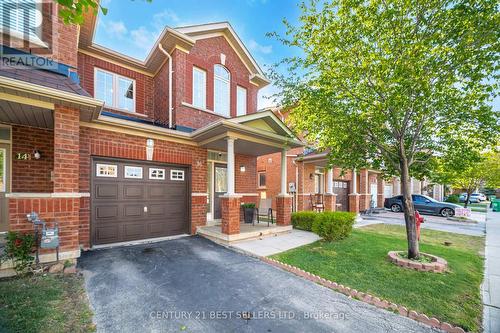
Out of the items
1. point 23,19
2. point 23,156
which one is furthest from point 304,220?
point 23,19

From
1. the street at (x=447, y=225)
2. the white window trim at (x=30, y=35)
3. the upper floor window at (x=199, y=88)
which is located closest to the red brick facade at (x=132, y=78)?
the upper floor window at (x=199, y=88)

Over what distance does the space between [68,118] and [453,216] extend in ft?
67.2

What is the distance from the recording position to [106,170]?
6184 mm

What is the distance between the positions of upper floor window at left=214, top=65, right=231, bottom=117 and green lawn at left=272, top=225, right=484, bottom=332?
6367mm

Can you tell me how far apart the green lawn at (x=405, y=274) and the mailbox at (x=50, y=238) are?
4.64m

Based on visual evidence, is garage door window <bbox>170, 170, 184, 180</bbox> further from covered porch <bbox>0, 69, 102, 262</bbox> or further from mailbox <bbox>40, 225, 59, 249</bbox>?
mailbox <bbox>40, 225, 59, 249</bbox>

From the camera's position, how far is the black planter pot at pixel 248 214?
8781 millimetres

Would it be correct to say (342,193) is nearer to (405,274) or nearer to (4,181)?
(405,274)

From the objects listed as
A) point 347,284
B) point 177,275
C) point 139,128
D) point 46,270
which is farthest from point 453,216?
point 46,270

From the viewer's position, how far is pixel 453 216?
14.6 metres

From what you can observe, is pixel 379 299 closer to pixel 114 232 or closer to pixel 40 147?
pixel 114 232

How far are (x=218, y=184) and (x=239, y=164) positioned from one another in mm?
1251

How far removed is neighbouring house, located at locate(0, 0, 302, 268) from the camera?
454 cm

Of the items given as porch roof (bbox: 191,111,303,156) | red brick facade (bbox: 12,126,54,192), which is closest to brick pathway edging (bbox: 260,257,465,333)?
porch roof (bbox: 191,111,303,156)
